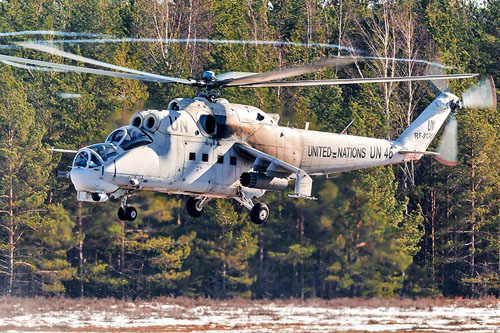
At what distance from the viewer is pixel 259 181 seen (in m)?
25.0

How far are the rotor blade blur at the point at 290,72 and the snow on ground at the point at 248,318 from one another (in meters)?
14.6

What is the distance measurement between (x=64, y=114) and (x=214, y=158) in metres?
25.2

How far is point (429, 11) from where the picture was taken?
5831 cm

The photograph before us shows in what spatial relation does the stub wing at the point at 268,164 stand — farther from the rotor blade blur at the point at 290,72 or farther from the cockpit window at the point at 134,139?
the cockpit window at the point at 134,139

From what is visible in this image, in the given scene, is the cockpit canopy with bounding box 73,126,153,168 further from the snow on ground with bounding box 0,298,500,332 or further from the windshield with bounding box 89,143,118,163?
the snow on ground with bounding box 0,298,500,332

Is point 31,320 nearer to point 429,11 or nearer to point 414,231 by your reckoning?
point 414,231

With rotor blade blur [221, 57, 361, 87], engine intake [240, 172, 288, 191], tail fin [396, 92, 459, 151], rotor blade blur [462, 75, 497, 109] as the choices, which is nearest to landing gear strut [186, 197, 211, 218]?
engine intake [240, 172, 288, 191]

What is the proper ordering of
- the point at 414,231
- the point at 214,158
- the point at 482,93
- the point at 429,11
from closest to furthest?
the point at 214,158
the point at 482,93
the point at 414,231
the point at 429,11

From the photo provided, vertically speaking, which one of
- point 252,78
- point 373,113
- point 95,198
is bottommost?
point 95,198

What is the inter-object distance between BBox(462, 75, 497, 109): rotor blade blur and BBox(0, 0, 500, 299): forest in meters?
6.80

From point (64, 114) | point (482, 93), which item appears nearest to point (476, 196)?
point (482, 93)

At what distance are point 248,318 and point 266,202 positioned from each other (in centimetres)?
570

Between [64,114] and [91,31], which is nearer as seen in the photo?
[64,114]

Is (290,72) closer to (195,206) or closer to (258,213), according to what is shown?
(258,213)
